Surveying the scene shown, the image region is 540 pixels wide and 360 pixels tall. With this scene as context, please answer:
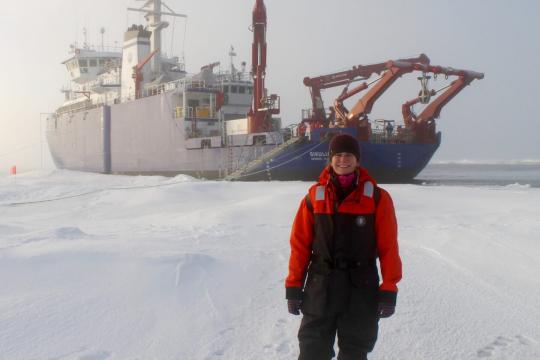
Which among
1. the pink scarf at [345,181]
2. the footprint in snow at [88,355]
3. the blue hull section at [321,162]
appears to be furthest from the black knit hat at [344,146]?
the blue hull section at [321,162]

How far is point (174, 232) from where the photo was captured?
728 centimetres

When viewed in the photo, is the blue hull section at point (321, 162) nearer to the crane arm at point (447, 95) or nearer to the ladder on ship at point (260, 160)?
the ladder on ship at point (260, 160)

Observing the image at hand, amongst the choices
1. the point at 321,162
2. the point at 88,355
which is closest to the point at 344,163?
the point at 88,355

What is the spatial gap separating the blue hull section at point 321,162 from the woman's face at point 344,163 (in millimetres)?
17334

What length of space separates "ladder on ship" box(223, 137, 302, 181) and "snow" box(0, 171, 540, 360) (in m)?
13.0

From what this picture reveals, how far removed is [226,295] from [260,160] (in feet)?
55.3

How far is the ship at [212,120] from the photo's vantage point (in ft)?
67.2

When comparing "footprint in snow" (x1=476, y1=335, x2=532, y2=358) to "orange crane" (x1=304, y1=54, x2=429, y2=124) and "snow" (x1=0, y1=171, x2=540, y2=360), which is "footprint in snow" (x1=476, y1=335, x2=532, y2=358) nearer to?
"snow" (x1=0, y1=171, x2=540, y2=360)

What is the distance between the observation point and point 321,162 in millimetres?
20109

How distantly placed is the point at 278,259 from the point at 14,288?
8.14ft

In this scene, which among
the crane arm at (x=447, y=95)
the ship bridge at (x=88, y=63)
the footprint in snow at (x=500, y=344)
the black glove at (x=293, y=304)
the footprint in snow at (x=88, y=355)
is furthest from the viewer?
the ship bridge at (x=88, y=63)

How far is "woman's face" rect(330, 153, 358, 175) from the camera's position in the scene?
7.99 feet

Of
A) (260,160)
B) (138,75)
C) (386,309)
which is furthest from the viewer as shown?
(138,75)

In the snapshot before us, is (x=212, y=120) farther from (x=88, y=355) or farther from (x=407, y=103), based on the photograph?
(x=88, y=355)
